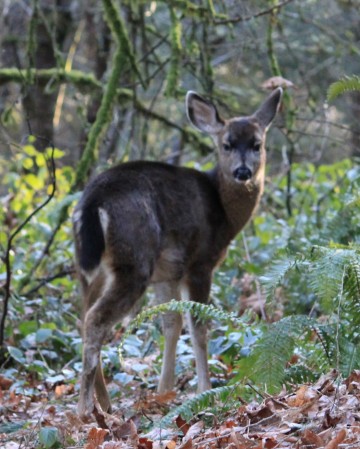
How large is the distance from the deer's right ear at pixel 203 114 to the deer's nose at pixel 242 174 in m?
0.76

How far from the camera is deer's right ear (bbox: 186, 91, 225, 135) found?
8.81 meters

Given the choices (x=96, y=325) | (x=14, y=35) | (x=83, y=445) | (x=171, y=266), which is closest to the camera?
(x=83, y=445)

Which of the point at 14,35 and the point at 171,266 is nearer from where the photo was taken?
the point at 171,266

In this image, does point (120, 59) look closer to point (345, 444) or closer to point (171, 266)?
point (171, 266)

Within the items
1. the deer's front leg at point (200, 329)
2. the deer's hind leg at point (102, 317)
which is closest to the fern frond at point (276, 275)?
the deer's front leg at point (200, 329)

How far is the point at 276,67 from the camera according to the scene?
9367 mm

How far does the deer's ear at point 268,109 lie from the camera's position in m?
8.86

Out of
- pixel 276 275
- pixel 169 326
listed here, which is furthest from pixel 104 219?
pixel 276 275

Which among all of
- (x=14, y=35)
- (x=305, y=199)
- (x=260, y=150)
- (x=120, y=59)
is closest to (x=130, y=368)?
(x=260, y=150)

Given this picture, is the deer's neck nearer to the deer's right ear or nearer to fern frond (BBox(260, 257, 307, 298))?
the deer's right ear

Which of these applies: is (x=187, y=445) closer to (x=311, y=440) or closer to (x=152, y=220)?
(x=311, y=440)

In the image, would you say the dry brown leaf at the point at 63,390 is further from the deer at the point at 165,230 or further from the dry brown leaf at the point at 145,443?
the dry brown leaf at the point at 145,443

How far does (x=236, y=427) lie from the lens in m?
4.57

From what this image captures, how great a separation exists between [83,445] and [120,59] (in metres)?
4.59
